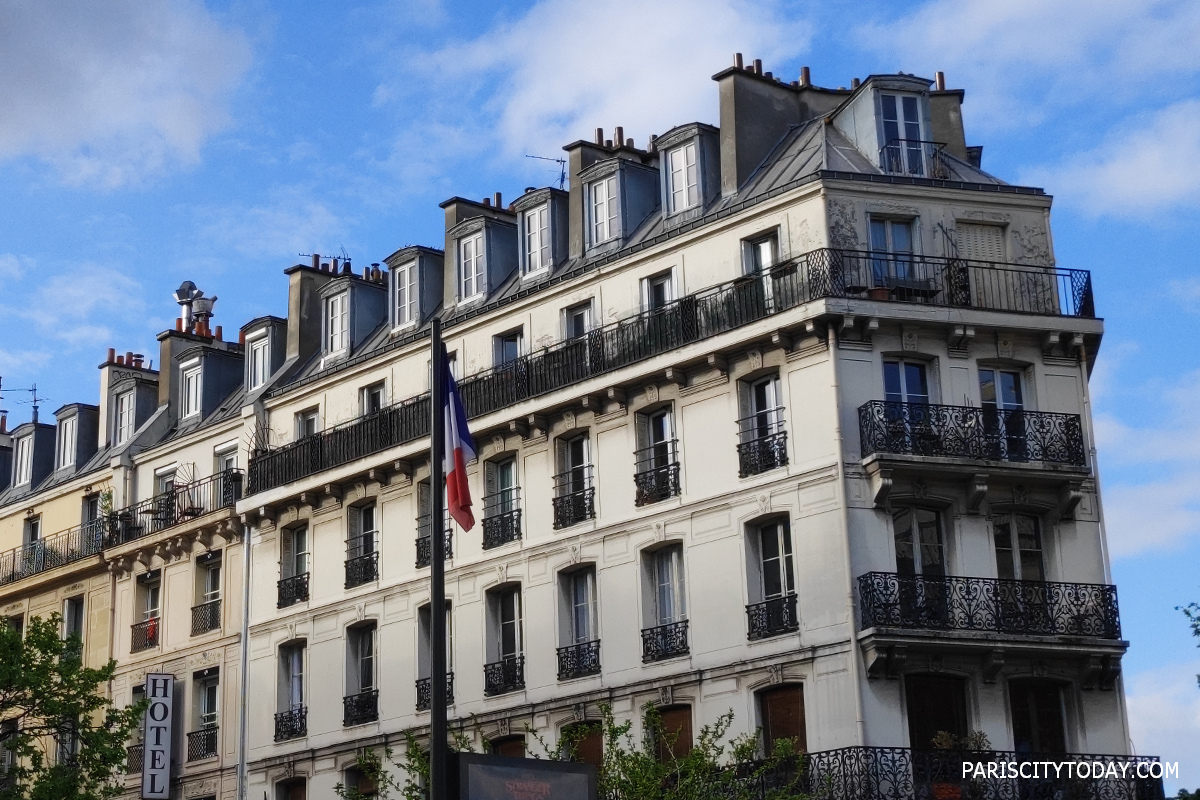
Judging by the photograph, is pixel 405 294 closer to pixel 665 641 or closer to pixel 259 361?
pixel 259 361

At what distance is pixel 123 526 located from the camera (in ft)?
144

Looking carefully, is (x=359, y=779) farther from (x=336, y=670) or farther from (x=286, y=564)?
(x=286, y=564)

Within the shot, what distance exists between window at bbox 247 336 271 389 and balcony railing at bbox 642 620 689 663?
13.9m

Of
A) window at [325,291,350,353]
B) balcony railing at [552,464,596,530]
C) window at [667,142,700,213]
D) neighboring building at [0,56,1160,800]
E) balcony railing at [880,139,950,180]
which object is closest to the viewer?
neighboring building at [0,56,1160,800]

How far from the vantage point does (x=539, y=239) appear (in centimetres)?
3744

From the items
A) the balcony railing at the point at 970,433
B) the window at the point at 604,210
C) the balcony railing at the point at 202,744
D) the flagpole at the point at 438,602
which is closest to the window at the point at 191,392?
the balcony railing at the point at 202,744

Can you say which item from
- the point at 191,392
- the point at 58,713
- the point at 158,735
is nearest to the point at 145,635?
the point at 158,735

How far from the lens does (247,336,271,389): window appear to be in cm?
4309

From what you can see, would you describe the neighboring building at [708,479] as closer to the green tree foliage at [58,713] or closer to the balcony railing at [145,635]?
the balcony railing at [145,635]

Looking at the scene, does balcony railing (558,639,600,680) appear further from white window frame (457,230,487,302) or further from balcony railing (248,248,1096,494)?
white window frame (457,230,487,302)

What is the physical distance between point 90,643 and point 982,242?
22.6m

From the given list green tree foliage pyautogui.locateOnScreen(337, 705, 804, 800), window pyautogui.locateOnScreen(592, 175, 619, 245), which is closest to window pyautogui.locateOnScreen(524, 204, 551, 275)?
window pyautogui.locateOnScreen(592, 175, 619, 245)

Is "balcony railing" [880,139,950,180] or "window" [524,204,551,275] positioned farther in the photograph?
"window" [524,204,551,275]

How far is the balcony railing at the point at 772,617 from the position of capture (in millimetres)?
30625
